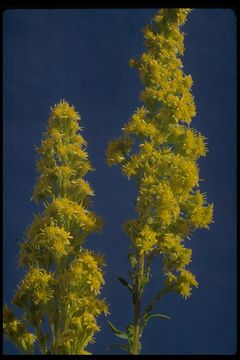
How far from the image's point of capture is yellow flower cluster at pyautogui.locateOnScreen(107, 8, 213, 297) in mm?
6977

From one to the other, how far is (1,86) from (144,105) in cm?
157

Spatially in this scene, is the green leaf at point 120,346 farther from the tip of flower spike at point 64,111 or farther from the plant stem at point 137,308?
the tip of flower spike at point 64,111

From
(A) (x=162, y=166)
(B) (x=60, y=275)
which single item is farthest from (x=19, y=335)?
(A) (x=162, y=166)

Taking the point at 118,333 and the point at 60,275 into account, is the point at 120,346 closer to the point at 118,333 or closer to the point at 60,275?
the point at 118,333

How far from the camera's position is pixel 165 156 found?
7215mm

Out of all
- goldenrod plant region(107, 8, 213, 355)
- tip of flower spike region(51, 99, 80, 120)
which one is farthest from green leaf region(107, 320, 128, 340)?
tip of flower spike region(51, 99, 80, 120)

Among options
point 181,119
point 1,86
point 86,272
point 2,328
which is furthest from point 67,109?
point 2,328

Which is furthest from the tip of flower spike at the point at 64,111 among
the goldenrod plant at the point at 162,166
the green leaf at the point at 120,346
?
the green leaf at the point at 120,346

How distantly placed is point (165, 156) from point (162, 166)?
0.11 meters

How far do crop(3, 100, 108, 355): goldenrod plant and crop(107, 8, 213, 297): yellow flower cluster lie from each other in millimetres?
505

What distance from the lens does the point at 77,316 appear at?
662 centimetres

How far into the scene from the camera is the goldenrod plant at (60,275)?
6.56 m

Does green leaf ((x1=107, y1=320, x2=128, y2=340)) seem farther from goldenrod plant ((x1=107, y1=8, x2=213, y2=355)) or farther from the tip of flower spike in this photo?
the tip of flower spike
